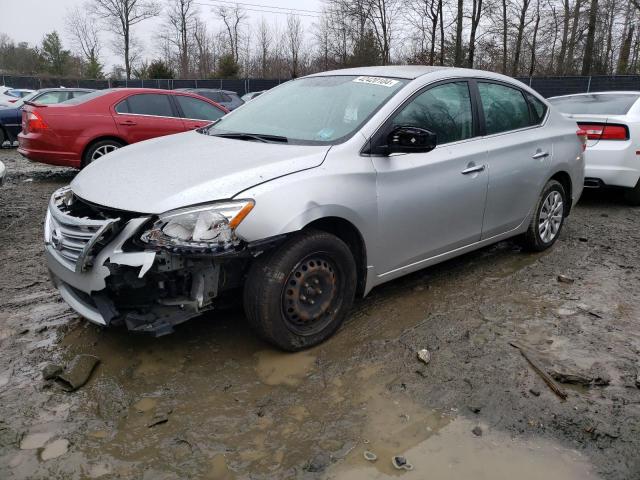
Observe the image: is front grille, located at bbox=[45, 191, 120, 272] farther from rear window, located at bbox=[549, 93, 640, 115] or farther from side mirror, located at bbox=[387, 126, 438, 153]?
rear window, located at bbox=[549, 93, 640, 115]

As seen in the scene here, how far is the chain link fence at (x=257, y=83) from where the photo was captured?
20.0 meters

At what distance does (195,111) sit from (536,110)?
5.94 m

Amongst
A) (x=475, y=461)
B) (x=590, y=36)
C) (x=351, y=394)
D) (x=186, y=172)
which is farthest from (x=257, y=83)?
(x=475, y=461)

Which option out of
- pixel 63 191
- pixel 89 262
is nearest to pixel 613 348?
pixel 89 262

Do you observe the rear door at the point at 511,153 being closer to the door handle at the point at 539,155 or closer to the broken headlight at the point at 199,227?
the door handle at the point at 539,155

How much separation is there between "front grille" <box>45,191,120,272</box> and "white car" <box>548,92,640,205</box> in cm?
595

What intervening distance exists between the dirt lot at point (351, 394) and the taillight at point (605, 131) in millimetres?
3045

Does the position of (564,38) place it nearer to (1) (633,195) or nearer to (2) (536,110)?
(1) (633,195)

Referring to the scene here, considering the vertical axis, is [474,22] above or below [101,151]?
above

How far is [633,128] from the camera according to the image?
642 cm

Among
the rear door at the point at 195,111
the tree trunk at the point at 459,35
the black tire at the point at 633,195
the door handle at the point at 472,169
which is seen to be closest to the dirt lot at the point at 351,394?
the door handle at the point at 472,169

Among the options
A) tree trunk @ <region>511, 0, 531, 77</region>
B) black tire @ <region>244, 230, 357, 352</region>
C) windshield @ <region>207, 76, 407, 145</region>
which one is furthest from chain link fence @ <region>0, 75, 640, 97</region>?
black tire @ <region>244, 230, 357, 352</region>

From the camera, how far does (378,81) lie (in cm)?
377

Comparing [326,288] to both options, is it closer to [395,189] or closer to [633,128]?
[395,189]
